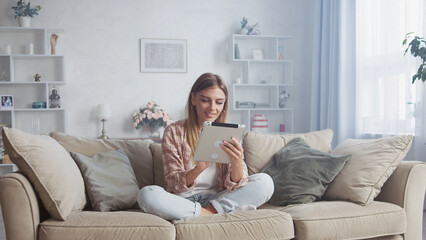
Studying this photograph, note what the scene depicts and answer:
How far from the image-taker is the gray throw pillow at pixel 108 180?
6.61 feet

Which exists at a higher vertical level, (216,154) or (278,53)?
(278,53)

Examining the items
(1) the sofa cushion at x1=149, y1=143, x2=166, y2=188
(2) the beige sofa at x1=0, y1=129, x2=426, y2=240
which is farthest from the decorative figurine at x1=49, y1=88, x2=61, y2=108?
(2) the beige sofa at x1=0, y1=129, x2=426, y2=240

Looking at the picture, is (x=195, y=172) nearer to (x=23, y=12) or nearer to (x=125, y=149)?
(x=125, y=149)

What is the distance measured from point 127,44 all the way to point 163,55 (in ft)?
1.49

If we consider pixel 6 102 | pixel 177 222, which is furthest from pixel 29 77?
pixel 177 222

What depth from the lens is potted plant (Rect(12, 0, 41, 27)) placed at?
4488 millimetres

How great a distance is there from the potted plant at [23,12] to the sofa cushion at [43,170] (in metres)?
3.22

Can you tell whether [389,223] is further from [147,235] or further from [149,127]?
[149,127]

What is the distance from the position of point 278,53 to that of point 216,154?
3.46 metres

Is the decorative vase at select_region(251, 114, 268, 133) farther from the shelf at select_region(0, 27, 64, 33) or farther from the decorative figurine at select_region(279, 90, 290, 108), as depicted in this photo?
the shelf at select_region(0, 27, 64, 33)

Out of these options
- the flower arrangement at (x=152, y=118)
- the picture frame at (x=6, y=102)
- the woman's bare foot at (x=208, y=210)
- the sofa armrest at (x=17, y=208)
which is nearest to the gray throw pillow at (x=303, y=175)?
the woman's bare foot at (x=208, y=210)

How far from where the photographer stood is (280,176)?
2.32 metres

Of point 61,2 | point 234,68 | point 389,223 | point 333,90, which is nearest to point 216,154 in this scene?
point 389,223

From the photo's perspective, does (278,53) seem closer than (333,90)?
No
